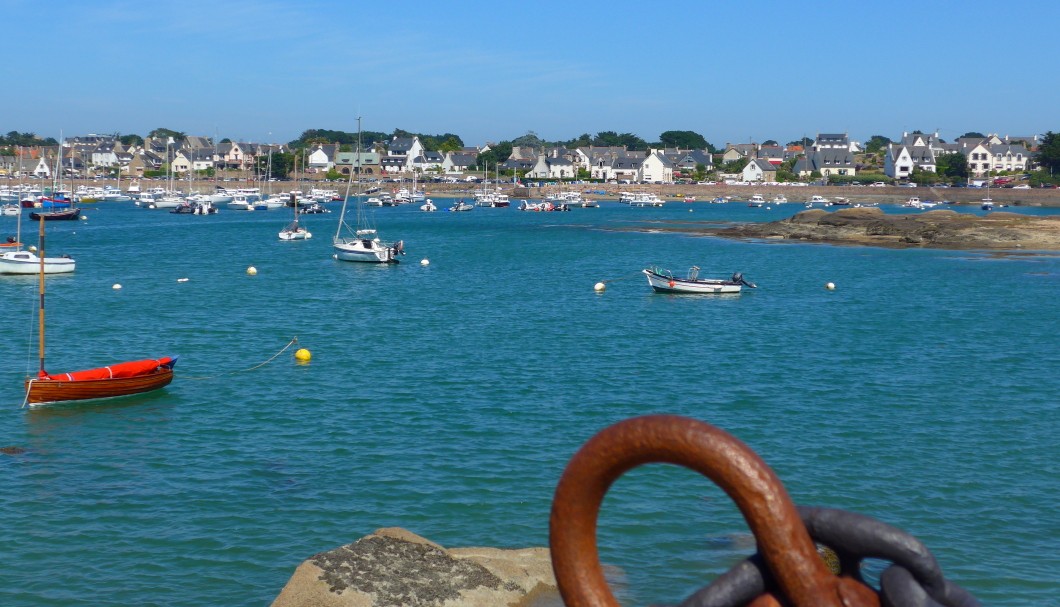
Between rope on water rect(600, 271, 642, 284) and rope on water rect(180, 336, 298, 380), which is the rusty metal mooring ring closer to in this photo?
rope on water rect(180, 336, 298, 380)

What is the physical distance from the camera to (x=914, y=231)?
111062 mm

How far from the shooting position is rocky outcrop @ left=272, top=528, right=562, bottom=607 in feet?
56.5

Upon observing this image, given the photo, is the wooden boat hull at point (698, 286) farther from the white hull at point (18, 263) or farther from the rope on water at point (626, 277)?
the white hull at point (18, 263)

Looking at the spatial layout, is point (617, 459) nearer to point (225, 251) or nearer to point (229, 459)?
point (229, 459)

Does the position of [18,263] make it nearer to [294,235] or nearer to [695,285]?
[294,235]

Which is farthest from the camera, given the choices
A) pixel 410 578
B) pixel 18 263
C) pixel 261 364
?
pixel 18 263

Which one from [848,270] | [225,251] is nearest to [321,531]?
[848,270]

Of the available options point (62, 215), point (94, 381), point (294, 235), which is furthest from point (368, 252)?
point (62, 215)

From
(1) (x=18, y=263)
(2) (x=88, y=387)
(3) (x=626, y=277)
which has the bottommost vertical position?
(2) (x=88, y=387)

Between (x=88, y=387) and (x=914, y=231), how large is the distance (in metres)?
93.8

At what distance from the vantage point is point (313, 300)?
6594 cm

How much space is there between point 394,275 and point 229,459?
5331 centimetres

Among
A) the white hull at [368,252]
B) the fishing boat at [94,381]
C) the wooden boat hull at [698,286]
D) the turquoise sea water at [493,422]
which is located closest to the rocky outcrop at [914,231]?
the turquoise sea water at [493,422]

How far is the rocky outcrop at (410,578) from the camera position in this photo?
17234 millimetres
